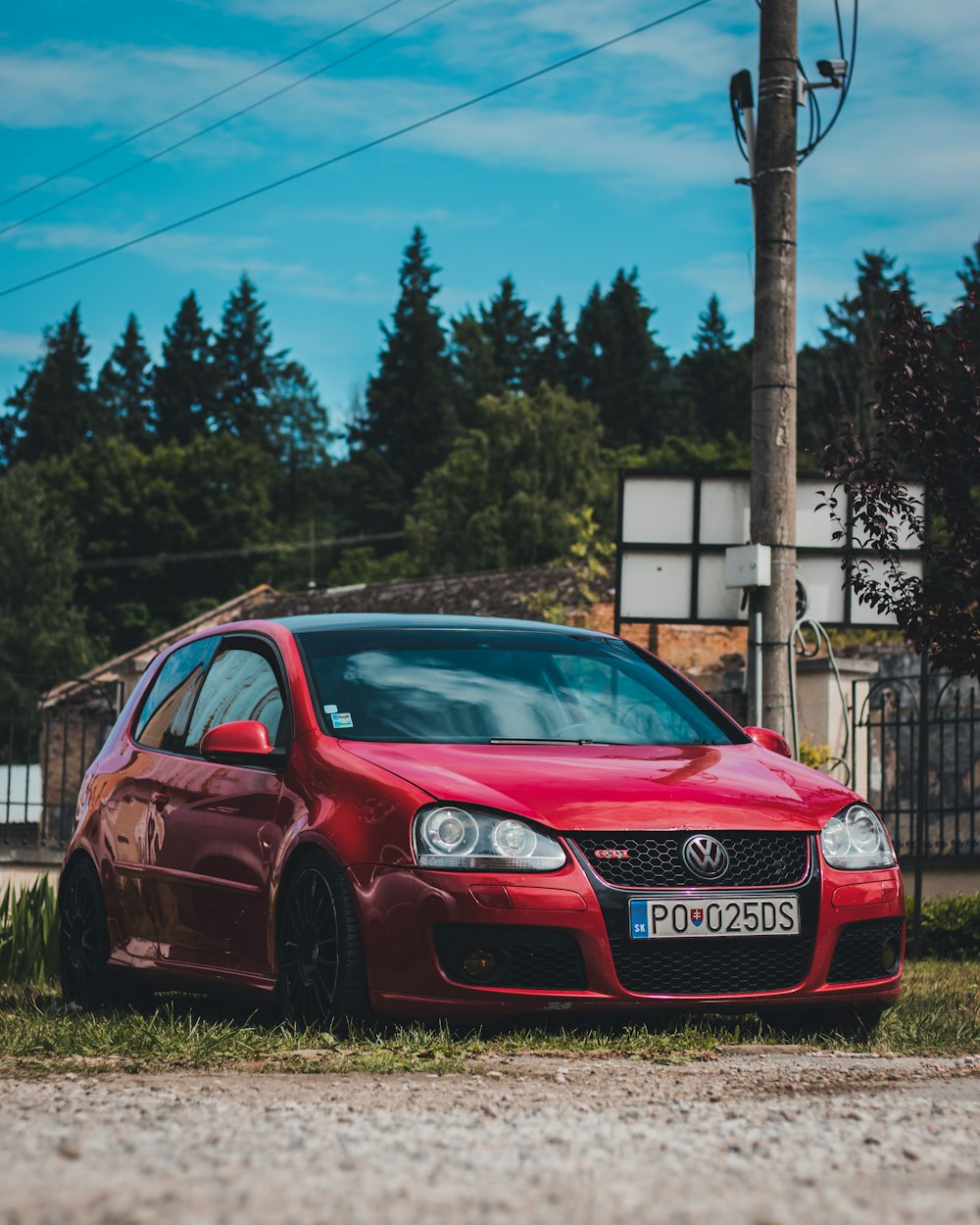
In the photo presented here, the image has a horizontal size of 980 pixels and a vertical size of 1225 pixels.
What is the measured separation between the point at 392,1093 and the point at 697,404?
81517mm

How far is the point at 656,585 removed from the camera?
13555 millimetres

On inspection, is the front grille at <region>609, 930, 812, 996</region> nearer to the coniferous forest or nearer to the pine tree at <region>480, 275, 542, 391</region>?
the coniferous forest

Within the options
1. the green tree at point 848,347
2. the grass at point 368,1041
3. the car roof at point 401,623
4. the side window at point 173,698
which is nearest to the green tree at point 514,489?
the green tree at point 848,347

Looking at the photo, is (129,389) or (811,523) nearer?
(811,523)

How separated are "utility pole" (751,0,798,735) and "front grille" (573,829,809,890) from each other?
17.1 feet

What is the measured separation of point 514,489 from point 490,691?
207ft

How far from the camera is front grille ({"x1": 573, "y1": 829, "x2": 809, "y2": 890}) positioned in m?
5.73

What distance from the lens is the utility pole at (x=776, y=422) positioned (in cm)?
1131

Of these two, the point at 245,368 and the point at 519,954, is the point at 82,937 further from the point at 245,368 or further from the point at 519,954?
the point at 245,368

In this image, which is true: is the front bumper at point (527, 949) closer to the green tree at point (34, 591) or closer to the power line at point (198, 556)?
the green tree at point (34, 591)

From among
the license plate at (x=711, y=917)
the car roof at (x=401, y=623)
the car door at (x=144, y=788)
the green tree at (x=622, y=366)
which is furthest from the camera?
the green tree at (x=622, y=366)

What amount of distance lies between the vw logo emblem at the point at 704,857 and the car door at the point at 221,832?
1385mm

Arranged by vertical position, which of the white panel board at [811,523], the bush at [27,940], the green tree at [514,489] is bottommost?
the bush at [27,940]

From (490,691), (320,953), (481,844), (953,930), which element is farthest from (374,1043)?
(953,930)
